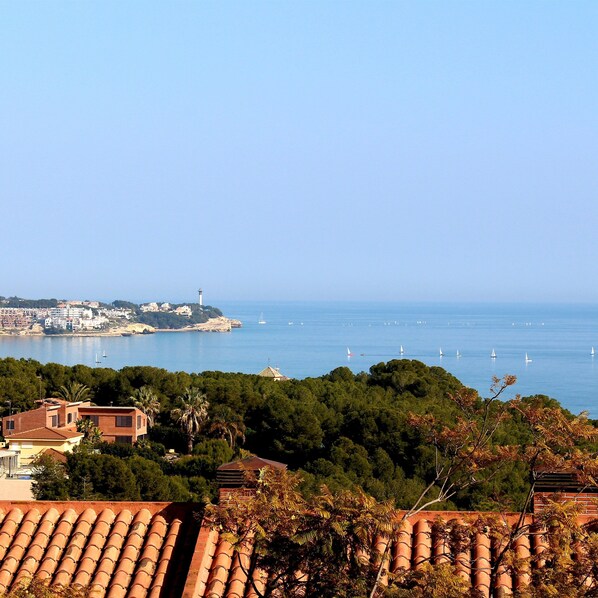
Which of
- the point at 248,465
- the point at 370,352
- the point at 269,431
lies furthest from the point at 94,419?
the point at 370,352

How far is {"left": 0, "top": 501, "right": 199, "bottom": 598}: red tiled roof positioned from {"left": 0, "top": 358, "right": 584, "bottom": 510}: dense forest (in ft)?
34.7

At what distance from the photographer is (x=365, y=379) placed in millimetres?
56188

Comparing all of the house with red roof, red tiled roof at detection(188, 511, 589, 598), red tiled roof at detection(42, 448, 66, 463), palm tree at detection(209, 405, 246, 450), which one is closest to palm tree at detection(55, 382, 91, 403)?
the house with red roof

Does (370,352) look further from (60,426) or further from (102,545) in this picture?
(102,545)

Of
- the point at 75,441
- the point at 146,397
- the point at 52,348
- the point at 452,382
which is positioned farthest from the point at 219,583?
the point at 52,348

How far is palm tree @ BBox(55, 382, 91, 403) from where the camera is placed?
4720 centimetres

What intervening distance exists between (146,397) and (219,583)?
1513 inches

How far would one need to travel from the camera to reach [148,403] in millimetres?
45594

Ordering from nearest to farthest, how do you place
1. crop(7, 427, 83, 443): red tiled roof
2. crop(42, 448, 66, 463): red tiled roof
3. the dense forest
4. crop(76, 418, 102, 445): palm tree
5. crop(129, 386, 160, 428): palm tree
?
1. the dense forest
2. crop(42, 448, 66, 463): red tiled roof
3. crop(7, 427, 83, 443): red tiled roof
4. crop(76, 418, 102, 445): palm tree
5. crop(129, 386, 160, 428): palm tree

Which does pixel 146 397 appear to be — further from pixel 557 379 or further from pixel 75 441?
pixel 557 379

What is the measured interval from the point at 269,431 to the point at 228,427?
2394mm

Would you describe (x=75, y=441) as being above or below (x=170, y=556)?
below

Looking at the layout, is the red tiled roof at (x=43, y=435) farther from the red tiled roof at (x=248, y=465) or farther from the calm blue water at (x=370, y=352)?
the calm blue water at (x=370, y=352)

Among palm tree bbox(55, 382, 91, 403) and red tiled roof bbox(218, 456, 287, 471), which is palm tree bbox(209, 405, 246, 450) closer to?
palm tree bbox(55, 382, 91, 403)
